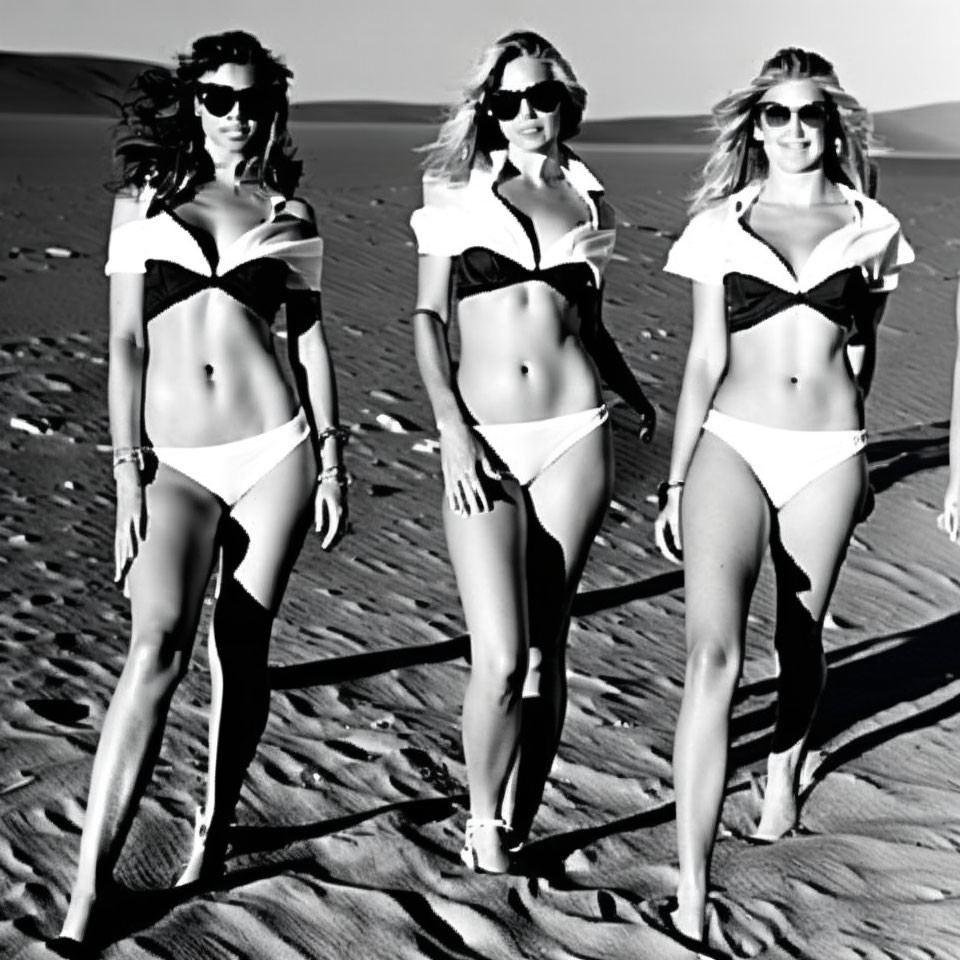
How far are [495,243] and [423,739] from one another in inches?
79.3

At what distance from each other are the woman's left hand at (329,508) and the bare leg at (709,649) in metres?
0.85

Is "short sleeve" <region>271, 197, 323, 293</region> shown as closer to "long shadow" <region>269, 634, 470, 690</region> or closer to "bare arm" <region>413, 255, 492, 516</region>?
"bare arm" <region>413, 255, 492, 516</region>

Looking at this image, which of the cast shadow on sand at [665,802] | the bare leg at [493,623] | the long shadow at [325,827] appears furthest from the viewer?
the long shadow at [325,827]

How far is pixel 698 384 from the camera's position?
15.0ft

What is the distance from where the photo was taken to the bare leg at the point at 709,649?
427 cm

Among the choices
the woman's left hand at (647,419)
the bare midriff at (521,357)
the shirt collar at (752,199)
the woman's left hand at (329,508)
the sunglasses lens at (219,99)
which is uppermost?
the sunglasses lens at (219,99)

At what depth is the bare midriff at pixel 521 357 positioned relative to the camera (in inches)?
178

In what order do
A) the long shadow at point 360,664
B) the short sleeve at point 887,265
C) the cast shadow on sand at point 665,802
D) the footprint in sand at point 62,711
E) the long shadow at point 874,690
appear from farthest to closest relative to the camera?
the long shadow at point 360,664
the long shadow at point 874,690
the footprint in sand at point 62,711
the cast shadow on sand at point 665,802
the short sleeve at point 887,265

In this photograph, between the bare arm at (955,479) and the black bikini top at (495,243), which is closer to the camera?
the black bikini top at (495,243)

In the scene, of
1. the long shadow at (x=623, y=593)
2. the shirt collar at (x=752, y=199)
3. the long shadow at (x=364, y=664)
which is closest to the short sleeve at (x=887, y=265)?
the shirt collar at (x=752, y=199)

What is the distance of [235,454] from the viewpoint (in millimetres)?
4312

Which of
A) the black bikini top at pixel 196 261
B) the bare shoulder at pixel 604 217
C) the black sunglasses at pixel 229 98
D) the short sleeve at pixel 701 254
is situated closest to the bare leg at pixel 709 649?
the short sleeve at pixel 701 254

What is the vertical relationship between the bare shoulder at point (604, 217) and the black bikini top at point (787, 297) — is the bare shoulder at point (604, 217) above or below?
above

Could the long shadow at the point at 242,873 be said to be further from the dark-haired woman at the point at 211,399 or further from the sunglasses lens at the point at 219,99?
the sunglasses lens at the point at 219,99
